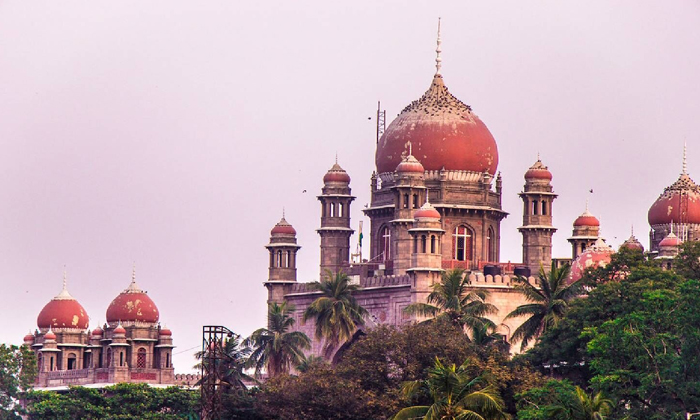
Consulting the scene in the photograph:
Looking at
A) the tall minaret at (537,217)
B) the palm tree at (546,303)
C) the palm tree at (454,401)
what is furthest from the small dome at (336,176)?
the palm tree at (454,401)

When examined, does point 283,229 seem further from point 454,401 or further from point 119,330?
point 454,401

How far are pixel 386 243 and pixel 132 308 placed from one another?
23.6m

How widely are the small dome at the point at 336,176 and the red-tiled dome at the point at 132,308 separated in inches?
863

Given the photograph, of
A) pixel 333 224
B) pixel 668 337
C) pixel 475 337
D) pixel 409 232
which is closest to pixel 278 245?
pixel 333 224

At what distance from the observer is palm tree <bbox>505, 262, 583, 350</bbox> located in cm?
8600

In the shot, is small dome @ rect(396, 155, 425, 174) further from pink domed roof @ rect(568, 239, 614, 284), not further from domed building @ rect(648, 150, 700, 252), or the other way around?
domed building @ rect(648, 150, 700, 252)

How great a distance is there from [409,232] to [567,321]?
17.7 metres

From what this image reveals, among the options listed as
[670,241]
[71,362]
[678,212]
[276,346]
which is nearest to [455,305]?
[276,346]

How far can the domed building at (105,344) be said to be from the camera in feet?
396

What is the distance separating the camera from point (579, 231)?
101m

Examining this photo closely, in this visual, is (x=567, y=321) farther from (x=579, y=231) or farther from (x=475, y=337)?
(x=579, y=231)

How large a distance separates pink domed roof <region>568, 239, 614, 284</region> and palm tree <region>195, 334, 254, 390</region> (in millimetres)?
14378

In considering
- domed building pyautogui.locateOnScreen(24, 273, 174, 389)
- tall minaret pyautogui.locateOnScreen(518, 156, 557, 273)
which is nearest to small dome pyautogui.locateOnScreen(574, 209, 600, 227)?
tall minaret pyautogui.locateOnScreen(518, 156, 557, 273)

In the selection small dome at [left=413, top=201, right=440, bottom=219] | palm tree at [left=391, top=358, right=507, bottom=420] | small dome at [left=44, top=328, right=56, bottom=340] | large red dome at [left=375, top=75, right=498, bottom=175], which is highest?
large red dome at [left=375, top=75, right=498, bottom=175]
